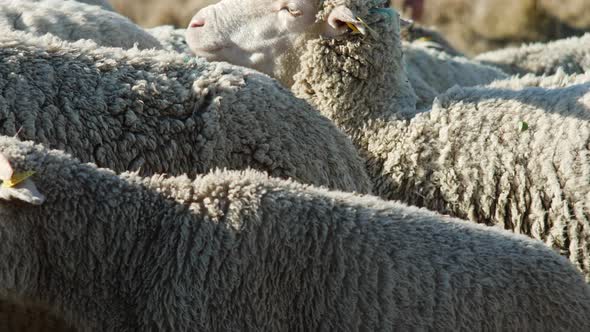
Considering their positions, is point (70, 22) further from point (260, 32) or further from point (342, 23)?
point (342, 23)

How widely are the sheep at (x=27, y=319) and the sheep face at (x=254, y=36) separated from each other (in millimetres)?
2244

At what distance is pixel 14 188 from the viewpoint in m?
3.05

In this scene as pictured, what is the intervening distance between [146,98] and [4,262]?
42.5 inches

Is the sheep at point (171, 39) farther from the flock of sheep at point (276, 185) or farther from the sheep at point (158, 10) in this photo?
the sheep at point (158, 10)

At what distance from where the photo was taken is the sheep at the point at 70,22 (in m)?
5.19

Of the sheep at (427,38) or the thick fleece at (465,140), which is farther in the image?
the sheep at (427,38)

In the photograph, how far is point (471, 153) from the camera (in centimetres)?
473

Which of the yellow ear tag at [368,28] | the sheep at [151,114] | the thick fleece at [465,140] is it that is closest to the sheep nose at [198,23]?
the thick fleece at [465,140]

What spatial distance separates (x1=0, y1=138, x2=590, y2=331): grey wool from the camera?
3158 mm

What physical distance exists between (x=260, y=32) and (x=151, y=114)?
1.63m

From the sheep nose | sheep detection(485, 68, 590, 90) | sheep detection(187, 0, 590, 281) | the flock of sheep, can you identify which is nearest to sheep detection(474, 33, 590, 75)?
sheep detection(485, 68, 590, 90)

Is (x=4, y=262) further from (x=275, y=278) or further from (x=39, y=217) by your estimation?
(x=275, y=278)

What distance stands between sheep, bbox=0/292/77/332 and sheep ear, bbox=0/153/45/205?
1.92 ft

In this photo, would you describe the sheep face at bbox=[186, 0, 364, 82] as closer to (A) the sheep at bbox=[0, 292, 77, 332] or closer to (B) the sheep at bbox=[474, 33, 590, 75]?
(A) the sheep at bbox=[0, 292, 77, 332]
